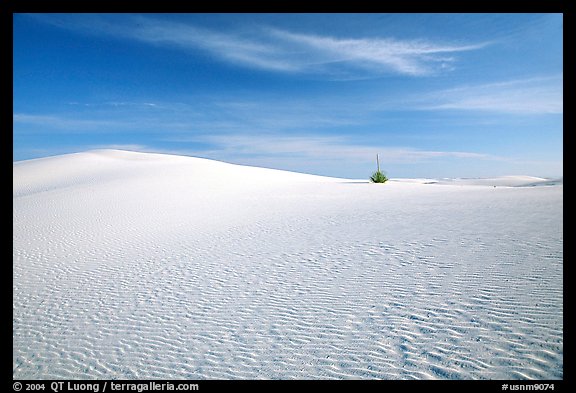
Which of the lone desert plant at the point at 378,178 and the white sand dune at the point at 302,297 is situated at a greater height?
the lone desert plant at the point at 378,178

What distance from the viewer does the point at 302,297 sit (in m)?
6.22

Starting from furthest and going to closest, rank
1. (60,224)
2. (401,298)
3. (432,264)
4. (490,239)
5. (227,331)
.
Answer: (60,224) < (490,239) < (432,264) < (401,298) < (227,331)

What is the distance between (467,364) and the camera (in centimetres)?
398

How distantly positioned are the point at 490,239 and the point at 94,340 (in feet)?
28.9

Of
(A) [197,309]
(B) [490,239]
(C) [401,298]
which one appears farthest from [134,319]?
(B) [490,239]

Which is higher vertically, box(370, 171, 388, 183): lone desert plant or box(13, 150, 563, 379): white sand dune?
box(370, 171, 388, 183): lone desert plant

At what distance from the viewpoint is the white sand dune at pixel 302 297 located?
14.3 feet

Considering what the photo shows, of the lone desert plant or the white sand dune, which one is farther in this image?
the lone desert plant

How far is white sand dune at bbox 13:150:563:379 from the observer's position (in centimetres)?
435

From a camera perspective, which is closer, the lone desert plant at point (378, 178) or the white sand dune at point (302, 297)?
the white sand dune at point (302, 297)

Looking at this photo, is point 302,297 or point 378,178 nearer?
point 302,297

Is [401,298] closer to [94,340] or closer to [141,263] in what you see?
[94,340]
